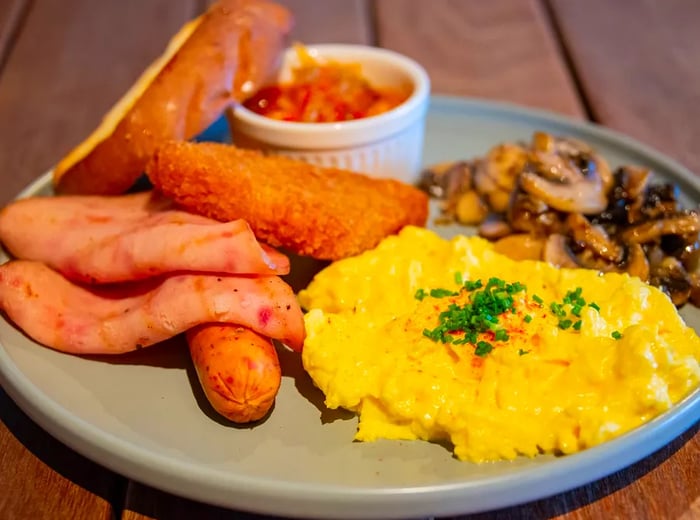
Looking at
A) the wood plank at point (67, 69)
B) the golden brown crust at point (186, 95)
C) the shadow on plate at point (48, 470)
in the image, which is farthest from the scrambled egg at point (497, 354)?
the wood plank at point (67, 69)

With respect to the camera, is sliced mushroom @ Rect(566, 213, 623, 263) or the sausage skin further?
sliced mushroom @ Rect(566, 213, 623, 263)

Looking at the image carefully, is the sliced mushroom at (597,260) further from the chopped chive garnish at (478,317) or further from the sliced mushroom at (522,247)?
the chopped chive garnish at (478,317)

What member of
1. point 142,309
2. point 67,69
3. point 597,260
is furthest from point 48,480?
point 67,69

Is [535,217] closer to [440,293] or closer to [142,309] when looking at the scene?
[440,293]

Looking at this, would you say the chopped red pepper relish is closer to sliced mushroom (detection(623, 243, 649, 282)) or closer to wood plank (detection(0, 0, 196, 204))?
Answer: sliced mushroom (detection(623, 243, 649, 282))

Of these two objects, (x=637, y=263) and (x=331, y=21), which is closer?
Result: (x=637, y=263)

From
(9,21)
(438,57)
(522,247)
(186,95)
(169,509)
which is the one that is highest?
(186,95)

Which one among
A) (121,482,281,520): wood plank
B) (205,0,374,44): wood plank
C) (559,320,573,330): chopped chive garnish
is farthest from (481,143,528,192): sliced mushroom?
(205,0,374,44): wood plank

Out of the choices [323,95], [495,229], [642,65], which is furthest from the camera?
Answer: [642,65]
